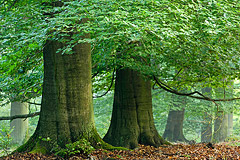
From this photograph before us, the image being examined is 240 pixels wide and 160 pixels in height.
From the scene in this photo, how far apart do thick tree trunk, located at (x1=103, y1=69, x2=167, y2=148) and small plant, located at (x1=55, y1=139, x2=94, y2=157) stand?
2.44 metres

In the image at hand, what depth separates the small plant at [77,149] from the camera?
6.40 meters

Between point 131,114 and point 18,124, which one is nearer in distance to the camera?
point 131,114

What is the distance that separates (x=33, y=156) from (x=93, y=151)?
4.39 feet

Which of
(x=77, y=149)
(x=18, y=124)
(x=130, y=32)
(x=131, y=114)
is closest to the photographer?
(x=130, y=32)

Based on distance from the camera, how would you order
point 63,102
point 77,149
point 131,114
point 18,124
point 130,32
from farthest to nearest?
1. point 18,124
2. point 131,114
3. point 63,102
4. point 77,149
5. point 130,32

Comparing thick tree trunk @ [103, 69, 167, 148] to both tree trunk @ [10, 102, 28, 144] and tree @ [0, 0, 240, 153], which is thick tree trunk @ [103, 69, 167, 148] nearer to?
tree @ [0, 0, 240, 153]

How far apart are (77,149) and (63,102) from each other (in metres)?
1.12

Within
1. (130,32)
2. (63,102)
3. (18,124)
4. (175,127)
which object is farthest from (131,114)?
(18,124)

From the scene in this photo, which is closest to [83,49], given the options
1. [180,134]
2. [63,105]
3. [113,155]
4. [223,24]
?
[63,105]

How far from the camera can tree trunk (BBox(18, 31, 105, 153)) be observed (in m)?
6.84

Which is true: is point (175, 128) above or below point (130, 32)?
below

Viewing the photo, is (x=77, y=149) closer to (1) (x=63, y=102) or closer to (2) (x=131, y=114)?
(1) (x=63, y=102)

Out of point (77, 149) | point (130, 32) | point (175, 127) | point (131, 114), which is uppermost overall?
point (130, 32)

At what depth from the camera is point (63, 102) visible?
22.6 ft
